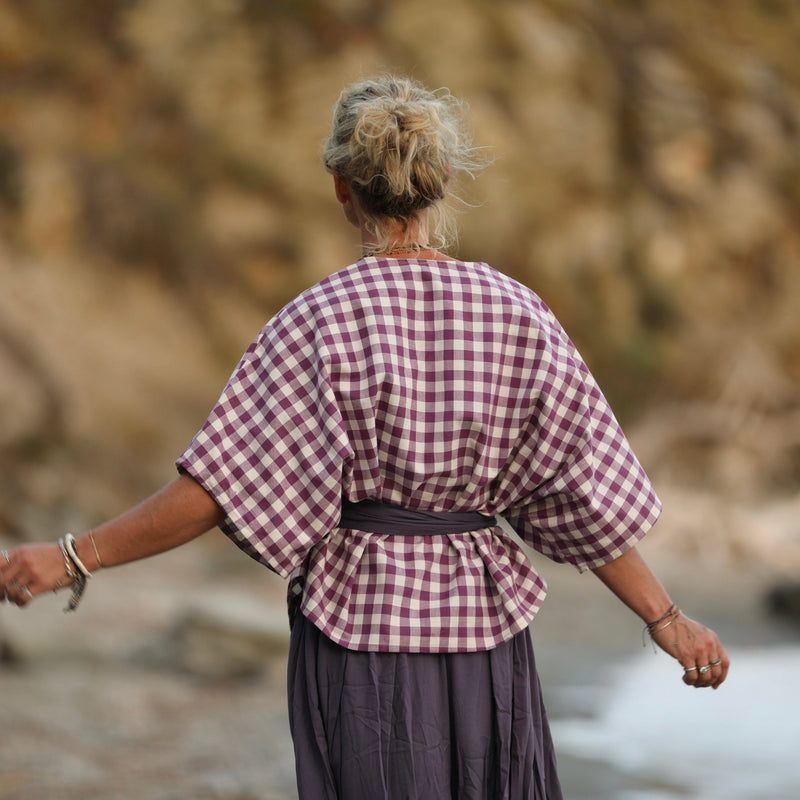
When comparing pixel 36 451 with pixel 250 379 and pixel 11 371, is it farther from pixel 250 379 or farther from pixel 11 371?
pixel 250 379

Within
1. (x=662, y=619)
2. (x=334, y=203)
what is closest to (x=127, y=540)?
(x=662, y=619)

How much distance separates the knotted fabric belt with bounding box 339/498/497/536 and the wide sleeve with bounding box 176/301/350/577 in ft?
0.17

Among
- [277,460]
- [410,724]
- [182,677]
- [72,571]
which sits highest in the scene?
[277,460]

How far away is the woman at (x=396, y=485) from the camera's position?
148 cm

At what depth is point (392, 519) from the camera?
153 cm

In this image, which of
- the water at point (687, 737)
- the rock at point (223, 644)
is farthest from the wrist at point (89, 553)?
the rock at point (223, 644)

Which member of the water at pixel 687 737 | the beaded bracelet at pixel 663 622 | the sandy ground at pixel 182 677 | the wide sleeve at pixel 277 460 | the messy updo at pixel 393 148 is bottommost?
the water at pixel 687 737

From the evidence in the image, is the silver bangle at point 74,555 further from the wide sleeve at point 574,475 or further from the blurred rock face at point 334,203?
the blurred rock face at point 334,203

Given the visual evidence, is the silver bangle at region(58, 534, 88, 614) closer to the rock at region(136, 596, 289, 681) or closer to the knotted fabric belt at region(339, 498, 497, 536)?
the knotted fabric belt at region(339, 498, 497, 536)

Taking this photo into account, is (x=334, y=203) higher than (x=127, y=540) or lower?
higher

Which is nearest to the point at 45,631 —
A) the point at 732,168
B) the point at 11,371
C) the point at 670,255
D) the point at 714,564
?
the point at 11,371

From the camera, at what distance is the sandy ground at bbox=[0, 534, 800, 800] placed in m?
3.27

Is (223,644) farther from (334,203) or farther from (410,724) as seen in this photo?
(334,203)

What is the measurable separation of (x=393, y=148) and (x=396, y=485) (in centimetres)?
43
